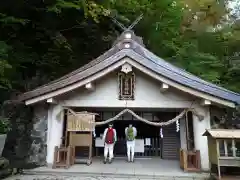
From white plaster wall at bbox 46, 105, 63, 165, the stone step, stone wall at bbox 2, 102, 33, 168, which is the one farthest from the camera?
stone wall at bbox 2, 102, 33, 168

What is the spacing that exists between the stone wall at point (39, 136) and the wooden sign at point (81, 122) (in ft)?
4.23

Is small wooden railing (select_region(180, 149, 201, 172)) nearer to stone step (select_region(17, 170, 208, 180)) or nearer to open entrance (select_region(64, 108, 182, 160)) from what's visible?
stone step (select_region(17, 170, 208, 180))

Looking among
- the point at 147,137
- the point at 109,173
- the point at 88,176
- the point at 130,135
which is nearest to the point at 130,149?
the point at 130,135

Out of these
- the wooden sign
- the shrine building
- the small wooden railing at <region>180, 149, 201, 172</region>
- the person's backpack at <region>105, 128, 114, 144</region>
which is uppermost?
the shrine building

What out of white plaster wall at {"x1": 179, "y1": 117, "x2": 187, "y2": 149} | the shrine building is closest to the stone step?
the shrine building

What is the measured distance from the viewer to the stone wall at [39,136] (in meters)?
9.95

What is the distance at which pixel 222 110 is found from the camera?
10016 mm

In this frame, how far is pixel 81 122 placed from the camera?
9.82m

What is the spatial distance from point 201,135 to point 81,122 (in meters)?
4.93

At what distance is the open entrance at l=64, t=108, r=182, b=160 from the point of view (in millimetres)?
12172

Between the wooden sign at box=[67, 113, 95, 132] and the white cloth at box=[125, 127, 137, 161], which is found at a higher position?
the wooden sign at box=[67, 113, 95, 132]

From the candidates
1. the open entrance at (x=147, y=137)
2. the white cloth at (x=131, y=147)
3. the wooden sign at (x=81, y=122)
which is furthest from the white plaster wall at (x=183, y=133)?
the wooden sign at (x=81, y=122)

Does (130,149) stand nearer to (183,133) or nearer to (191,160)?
(183,133)

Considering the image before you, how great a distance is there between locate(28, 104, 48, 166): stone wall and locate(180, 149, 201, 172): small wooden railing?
18.7ft
